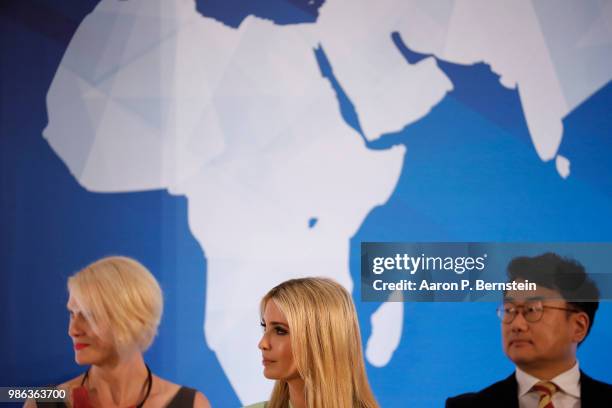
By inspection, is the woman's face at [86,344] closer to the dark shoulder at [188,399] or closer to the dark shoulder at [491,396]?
the dark shoulder at [188,399]

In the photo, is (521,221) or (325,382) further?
(521,221)

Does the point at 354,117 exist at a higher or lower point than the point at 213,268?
higher

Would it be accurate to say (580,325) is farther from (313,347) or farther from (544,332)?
(313,347)

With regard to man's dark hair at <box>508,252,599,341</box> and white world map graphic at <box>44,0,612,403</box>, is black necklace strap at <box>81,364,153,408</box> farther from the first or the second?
man's dark hair at <box>508,252,599,341</box>

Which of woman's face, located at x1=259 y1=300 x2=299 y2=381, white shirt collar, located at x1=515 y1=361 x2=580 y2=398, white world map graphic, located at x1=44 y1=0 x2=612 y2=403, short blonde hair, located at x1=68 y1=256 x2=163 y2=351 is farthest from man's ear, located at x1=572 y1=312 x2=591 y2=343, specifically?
short blonde hair, located at x1=68 y1=256 x2=163 y2=351

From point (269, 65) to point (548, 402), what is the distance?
2.24 meters

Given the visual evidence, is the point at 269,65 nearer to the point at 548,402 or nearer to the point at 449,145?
the point at 449,145

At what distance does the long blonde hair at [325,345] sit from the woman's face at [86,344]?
1.01 metres

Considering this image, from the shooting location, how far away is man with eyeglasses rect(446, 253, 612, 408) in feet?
14.0

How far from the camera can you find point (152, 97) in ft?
14.7

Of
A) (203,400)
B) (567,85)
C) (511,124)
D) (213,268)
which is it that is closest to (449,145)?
(511,124)

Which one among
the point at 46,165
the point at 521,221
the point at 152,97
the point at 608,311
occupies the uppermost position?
the point at 152,97

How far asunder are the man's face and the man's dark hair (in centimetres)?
4

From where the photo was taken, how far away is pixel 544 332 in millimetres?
4250
